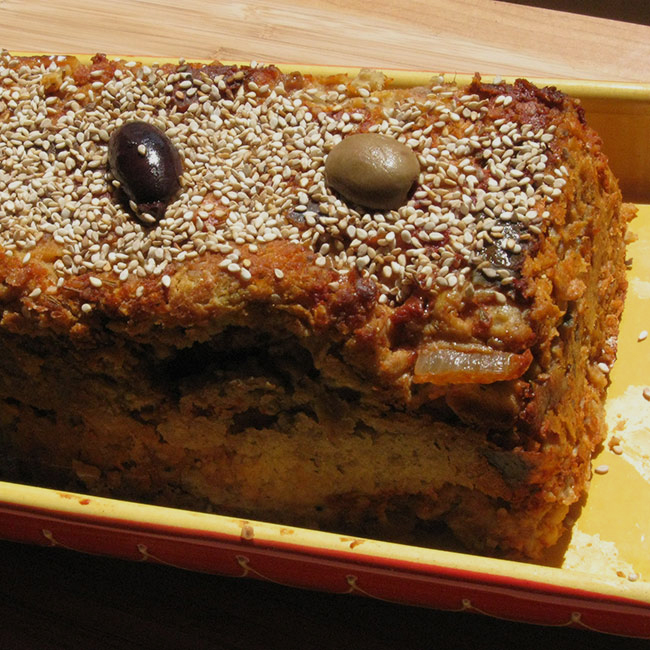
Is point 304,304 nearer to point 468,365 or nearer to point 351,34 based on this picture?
point 468,365

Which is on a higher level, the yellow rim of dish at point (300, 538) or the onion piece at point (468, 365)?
the onion piece at point (468, 365)

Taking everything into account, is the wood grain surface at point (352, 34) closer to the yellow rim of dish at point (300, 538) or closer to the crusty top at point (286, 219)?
the crusty top at point (286, 219)

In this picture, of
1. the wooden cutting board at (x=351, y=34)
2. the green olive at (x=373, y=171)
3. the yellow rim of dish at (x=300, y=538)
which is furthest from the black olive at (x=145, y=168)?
the wooden cutting board at (x=351, y=34)

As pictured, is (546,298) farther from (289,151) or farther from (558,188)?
(289,151)

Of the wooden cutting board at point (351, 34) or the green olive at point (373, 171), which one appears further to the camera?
the wooden cutting board at point (351, 34)

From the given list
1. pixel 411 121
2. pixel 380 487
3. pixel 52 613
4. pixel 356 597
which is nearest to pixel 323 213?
pixel 411 121

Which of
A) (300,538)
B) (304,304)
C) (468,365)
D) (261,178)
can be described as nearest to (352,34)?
(261,178)

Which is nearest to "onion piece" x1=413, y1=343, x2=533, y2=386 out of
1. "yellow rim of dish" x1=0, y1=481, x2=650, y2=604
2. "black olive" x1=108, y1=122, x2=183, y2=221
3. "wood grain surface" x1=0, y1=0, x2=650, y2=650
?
"yellow rim of dish" x1=0, y1=481, x2=650, y2=604
